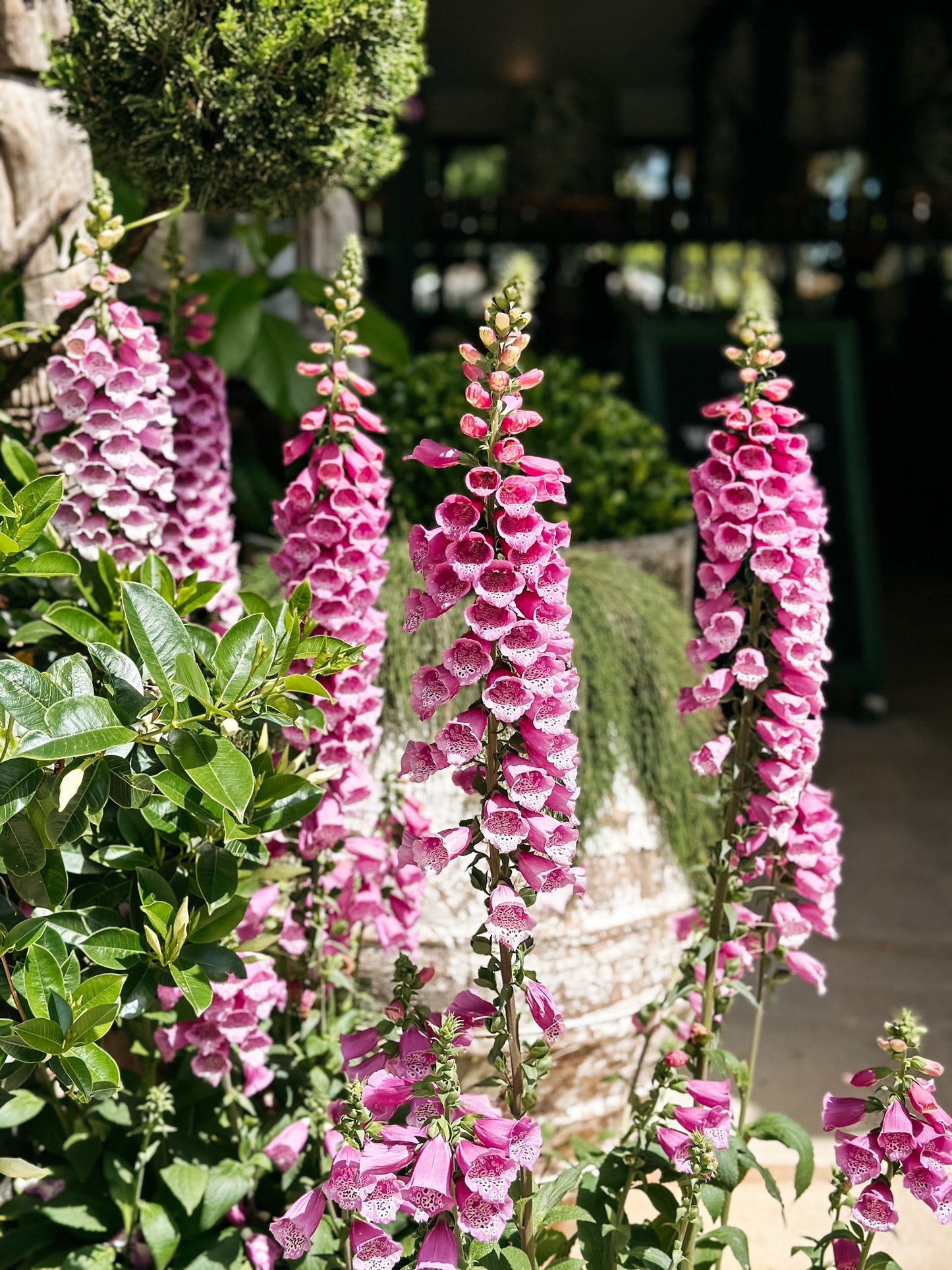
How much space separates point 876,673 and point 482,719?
323cm

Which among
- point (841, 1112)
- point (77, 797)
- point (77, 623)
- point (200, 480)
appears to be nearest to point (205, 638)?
point (77, 623)

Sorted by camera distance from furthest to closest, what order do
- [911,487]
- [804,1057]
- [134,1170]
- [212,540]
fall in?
[911,487], [804,1057], [212,540], [134,1170]

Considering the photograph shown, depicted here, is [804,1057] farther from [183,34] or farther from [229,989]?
[183,34]

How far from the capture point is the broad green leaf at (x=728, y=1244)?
1.21m

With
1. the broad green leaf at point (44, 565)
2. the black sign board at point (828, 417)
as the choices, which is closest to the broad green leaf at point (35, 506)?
the broad green leaf at point (44, 565)

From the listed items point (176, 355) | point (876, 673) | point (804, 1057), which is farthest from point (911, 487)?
point (176, 355)

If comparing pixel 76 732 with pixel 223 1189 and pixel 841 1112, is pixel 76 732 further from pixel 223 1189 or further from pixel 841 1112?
pixel 841 1112

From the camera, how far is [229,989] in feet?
4.01

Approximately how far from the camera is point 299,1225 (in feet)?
3.44

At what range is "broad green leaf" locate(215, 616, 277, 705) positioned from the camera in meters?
1.04

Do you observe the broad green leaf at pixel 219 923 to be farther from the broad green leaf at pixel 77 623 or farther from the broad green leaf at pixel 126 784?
the broad green leaf at pixel 77 623

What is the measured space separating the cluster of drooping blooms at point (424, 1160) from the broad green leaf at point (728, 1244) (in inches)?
13.7

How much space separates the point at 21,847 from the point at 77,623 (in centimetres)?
23

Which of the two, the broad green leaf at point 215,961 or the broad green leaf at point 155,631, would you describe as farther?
the broad green leaf at point 215,961
